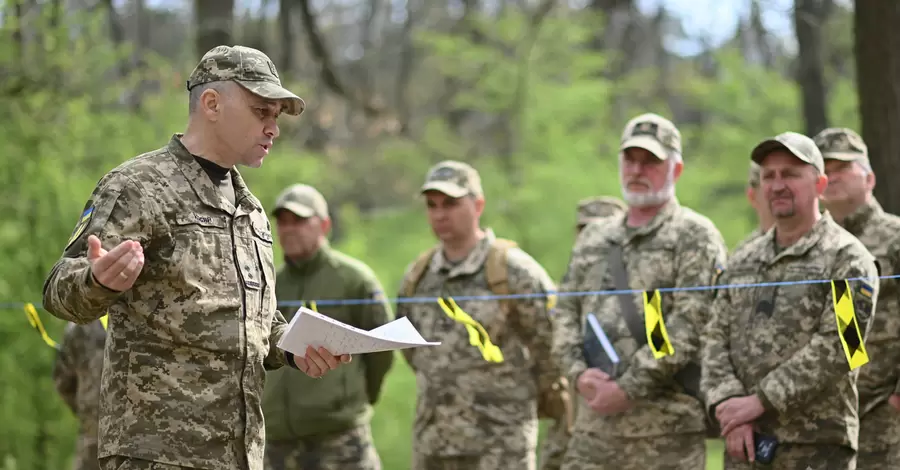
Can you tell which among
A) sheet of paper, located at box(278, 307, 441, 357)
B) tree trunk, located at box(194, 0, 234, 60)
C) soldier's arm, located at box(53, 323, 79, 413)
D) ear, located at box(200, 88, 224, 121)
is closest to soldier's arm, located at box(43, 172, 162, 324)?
ear, located at box(200, 88, 224, 121)

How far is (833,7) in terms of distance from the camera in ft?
62.3

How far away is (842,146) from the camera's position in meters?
6.62

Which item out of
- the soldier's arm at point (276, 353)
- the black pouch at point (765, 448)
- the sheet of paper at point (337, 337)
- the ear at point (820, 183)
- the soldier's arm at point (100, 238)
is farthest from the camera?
the ear at point (820, 183)

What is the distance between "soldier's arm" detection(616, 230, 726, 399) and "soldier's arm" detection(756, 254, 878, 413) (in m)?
0.76

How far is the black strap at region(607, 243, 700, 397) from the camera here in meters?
6.22

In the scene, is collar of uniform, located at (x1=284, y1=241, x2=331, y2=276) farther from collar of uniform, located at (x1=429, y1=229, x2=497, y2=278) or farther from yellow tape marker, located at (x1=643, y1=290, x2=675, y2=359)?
yellow tape marker, located at (x1=643, y1=290, x2=675, y2=359)

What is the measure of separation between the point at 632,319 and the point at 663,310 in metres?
0.17

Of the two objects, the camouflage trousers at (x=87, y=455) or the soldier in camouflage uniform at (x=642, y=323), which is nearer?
the soldier in camouflage uniform at (x=642, y=323)

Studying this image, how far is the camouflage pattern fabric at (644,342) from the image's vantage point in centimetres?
616

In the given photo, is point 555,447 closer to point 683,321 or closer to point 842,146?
point 683,321

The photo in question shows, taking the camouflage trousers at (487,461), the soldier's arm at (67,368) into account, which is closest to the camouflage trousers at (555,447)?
the camouflage trousers at (487,461)

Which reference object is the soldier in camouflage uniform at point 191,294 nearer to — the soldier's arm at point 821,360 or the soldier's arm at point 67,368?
the soldier's arm at point 821,360

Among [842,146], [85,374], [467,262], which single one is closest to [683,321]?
[842,146]

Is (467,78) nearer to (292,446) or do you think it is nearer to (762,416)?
(292,446)
